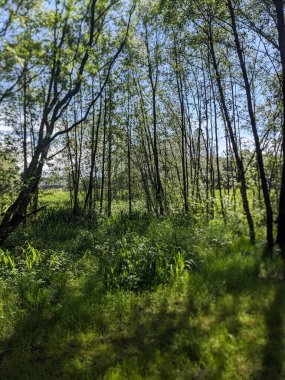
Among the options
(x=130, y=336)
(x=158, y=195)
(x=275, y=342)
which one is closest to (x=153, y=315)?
(x=130, y=336)

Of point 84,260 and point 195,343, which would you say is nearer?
point 195,343

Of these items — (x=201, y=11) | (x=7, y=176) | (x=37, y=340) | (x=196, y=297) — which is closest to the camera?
(x=37, y=340)

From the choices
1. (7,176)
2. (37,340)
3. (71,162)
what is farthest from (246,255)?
(71,162)

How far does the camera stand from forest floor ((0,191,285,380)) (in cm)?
263

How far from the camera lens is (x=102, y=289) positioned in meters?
4.34

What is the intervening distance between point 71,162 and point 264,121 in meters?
8.70

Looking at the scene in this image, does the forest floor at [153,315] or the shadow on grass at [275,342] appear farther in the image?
the forest floor at [153,315]

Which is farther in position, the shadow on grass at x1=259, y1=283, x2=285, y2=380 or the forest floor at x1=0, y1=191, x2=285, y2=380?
the forest floor at x1=0, y1=191, x2=285, y2=380

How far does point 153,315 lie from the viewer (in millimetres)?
3465

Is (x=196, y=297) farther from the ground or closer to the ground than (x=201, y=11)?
closer to the ground

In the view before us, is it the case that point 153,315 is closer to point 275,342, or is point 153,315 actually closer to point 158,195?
point 275,342

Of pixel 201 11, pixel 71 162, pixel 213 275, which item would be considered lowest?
pixel 213 275

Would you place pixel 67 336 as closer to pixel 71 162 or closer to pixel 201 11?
pixel 201 11

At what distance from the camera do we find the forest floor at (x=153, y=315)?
8.63 feet
